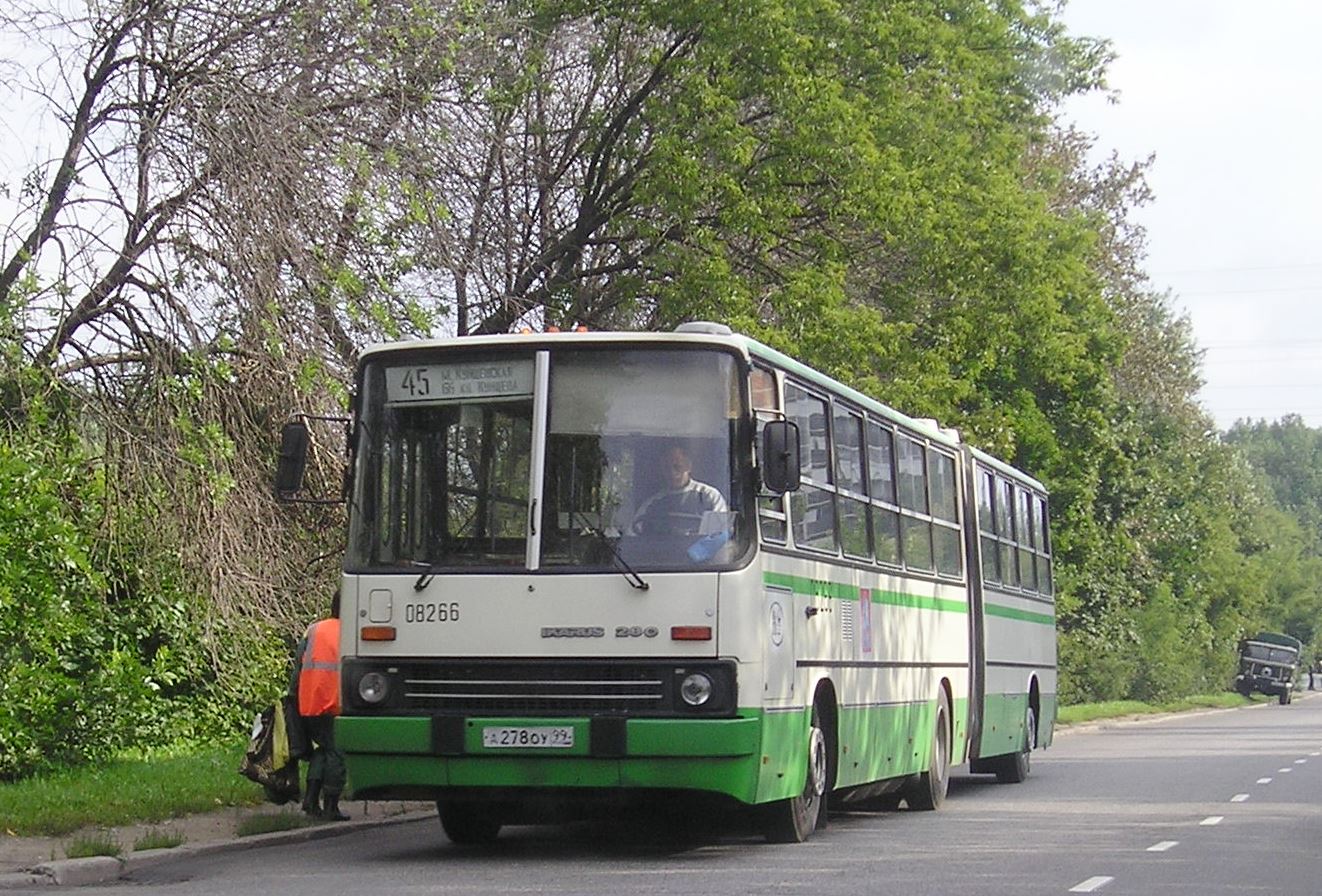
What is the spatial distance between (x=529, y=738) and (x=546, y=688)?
1.02ft

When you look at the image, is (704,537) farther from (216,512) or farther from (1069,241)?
(1069,241)

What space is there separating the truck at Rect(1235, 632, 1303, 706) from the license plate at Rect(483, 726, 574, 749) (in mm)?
72430

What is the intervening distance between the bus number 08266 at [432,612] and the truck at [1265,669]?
7241 cm

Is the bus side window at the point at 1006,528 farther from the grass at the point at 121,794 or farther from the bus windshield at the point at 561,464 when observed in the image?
the bus windshield at the point at 561,464

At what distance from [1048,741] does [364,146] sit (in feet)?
35.7

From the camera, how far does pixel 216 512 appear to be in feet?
60.9

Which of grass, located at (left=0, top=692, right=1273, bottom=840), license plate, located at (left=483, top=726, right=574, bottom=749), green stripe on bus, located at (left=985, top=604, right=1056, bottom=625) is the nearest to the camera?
license plate, located at (left=483, top=726, right=574, bottom=749)

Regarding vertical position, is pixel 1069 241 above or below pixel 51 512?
above

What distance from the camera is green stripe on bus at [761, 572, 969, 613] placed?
14156mm

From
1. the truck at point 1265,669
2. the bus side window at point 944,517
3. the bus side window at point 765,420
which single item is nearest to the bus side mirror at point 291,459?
the bus side window at point 765,420

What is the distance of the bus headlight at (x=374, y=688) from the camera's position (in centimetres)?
1374

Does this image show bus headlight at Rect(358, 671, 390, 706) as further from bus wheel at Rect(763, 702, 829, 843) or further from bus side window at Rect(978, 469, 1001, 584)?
bus side window at Rect(978, 469, 1001, 584)

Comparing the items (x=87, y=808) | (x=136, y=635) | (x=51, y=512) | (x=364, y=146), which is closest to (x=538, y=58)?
(x=364, y=146)

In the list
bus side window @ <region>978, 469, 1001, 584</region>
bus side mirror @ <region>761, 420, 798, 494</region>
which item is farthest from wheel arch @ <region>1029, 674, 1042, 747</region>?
bus side mirror @ <region>761, 420, 798, 494</region>
